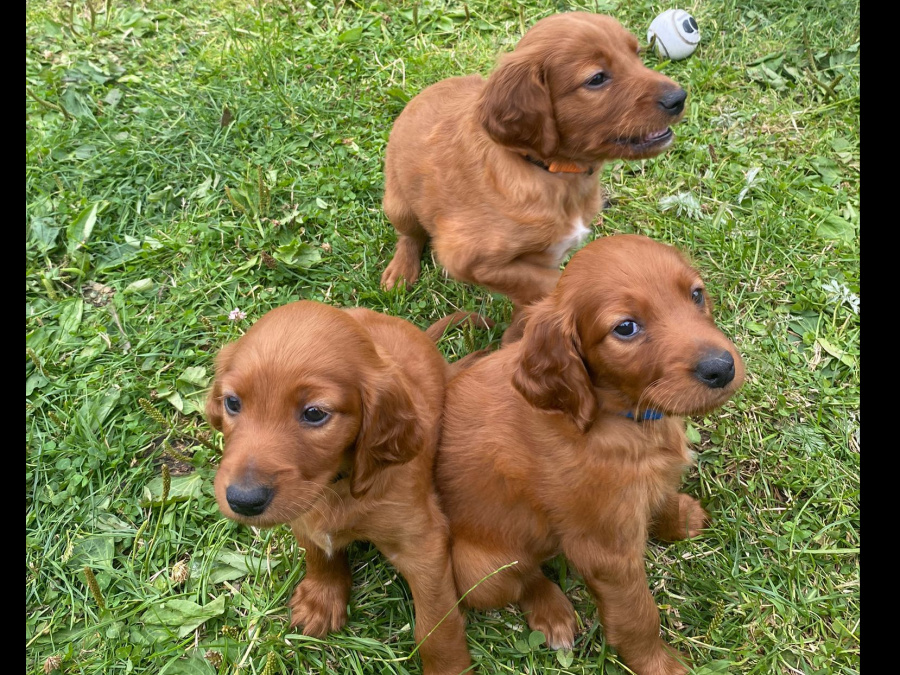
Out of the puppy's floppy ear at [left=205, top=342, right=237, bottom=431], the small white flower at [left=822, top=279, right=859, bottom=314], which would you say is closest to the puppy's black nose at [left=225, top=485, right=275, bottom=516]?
the puppy's floppy ear at [left=205, top=342, right=237, bottom=431]

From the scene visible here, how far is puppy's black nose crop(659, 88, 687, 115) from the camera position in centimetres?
328

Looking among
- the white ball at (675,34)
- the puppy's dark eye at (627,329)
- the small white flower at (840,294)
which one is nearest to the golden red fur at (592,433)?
the puppy's dark eye at (627,329)

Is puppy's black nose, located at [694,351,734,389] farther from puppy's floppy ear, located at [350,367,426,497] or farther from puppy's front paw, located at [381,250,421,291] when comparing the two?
puppy's front paw, located at [381,250,421,291]

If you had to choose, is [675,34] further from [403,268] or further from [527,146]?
[403,268]

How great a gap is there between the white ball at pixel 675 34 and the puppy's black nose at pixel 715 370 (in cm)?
341

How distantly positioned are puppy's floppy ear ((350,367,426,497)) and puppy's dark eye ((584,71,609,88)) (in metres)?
1.70

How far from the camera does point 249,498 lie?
7.43 feet

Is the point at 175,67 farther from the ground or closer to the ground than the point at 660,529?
farther from the ground

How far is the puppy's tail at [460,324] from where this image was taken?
348cm
